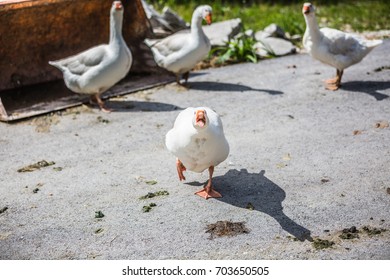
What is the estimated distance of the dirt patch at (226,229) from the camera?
4551 mm

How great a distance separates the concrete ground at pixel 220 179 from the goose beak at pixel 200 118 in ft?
2.81

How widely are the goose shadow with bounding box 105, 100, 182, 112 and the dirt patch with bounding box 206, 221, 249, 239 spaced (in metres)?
Result: 3.12

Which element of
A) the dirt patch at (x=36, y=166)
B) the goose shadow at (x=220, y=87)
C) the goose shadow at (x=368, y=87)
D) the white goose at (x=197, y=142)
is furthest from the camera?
the goose shadow at (x=220, y=87)

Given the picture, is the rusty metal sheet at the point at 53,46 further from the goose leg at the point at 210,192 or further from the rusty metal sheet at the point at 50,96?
the goose leg at the point at 210,192

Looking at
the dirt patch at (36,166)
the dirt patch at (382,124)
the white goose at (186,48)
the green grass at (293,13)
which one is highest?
the white goose at (186,48)

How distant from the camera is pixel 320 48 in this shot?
7691mm

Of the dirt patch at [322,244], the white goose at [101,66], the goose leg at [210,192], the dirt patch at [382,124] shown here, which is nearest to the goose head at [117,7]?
the white goose at [101,66]

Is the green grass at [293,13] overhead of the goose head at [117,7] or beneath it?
beneath

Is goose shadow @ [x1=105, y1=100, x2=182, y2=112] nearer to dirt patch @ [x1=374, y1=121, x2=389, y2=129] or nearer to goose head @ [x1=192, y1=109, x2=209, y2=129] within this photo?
dirt patch @ [x1=374, y1=121, x2=389, y2=129]

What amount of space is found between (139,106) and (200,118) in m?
3.40

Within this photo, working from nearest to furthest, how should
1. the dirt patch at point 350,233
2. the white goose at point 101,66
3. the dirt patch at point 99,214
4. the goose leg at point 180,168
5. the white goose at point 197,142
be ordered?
the dirt patch at point 350,233, the white goose at point 197,142, the dirt patch at point 99,214, the goose leg at point 180,168, the white goose at point 101,66

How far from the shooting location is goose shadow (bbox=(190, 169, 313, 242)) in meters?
4.61
